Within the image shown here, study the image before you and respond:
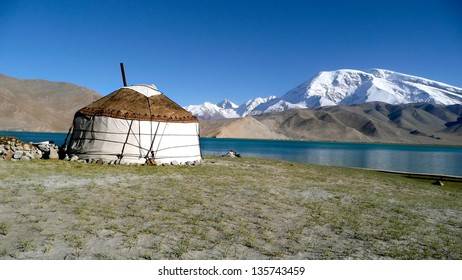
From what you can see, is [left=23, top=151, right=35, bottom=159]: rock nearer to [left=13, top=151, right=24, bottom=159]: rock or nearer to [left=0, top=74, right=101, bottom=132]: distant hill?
[left=13, top=151, right=24, bottom=159]: rock

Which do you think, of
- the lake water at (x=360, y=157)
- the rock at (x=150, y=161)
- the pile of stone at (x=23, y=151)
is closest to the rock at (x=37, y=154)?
the pile of stone at (x=23, y=151)

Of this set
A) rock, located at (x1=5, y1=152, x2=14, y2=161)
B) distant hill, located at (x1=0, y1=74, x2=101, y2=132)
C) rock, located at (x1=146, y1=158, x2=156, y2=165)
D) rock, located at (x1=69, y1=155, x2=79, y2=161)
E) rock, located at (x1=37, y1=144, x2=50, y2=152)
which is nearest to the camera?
rock, located at (x1=5, y1=152, x2=14, y2=161)

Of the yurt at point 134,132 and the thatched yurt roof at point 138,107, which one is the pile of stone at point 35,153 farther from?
the thatched yurt roof at point 138,107

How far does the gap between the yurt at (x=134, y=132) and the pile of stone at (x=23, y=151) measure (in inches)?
37.3

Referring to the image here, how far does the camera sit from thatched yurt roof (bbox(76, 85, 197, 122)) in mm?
16359

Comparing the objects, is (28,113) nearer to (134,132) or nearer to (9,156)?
(9,156)

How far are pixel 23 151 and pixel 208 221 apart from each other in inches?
521

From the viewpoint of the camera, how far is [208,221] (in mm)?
6688

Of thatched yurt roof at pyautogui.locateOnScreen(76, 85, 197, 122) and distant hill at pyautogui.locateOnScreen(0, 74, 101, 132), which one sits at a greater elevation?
distant hill at pyautogui.locateOnScreen(0, 74, 101, 132)

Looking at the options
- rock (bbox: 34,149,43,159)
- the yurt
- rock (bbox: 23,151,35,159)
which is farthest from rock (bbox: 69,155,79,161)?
rock (bbox: 23,151,35,159)

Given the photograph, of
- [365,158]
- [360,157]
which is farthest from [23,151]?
[360,157]

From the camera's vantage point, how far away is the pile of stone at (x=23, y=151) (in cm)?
1508

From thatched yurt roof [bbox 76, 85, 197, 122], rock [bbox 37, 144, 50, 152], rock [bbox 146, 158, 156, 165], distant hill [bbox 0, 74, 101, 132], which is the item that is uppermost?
distant hill [bbox 0, 74, 101, 132]
